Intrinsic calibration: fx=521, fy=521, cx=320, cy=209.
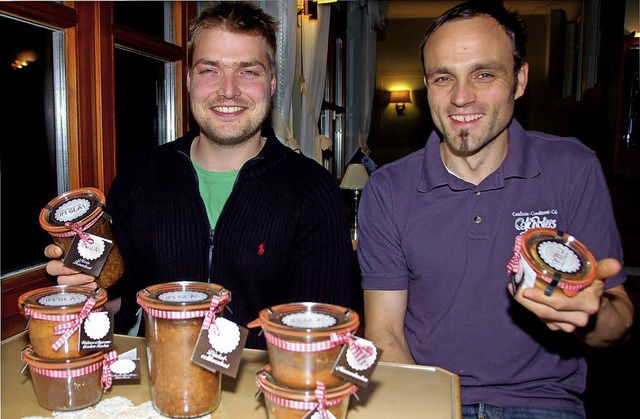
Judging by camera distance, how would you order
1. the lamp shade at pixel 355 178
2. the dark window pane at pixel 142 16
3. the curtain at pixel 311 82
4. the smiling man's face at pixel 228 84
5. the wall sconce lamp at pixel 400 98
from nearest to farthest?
the smiling man's face at pixel 228 84
the dark window pane at pixel 142 16
the curtain at pixel 311 82
the lamp shade at pixel 355 178
the wall sconce lamp at pixel 400 98

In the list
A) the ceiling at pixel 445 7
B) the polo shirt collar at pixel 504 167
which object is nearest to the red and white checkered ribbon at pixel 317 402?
the polo shirt collar at pixel 504 167

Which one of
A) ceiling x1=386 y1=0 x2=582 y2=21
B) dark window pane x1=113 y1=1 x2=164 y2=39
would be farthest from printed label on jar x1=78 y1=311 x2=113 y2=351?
ceiling x1=386 y1=0 x2=582 y2=21

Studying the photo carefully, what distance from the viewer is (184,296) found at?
836 mm

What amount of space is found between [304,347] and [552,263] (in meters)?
0.43

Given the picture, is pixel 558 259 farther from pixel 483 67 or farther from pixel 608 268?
pixel 483 67

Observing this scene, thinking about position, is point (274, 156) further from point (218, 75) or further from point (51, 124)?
point (51, 124)

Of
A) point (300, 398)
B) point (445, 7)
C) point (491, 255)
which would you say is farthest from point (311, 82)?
point (445, 7)

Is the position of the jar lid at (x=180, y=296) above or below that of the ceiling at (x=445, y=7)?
below

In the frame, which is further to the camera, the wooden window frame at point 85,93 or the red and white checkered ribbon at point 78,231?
the wooden window frame at point 85,93

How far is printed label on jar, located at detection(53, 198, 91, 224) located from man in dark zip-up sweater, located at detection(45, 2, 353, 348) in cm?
48

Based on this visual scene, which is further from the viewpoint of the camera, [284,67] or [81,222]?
[284,67]

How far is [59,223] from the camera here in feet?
3.36

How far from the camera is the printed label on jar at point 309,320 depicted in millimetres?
748

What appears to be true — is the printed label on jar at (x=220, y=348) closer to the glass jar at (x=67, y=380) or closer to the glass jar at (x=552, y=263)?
the glass jar at (x=67, y=380)
